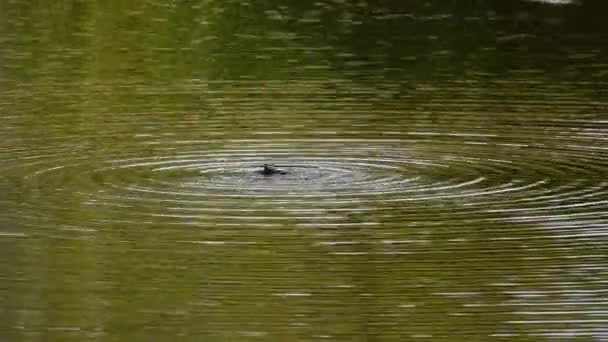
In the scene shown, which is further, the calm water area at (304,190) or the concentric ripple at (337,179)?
the concentric ripple at (337,179)

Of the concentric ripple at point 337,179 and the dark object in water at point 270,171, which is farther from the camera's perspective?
the dark object in water at point 270,171

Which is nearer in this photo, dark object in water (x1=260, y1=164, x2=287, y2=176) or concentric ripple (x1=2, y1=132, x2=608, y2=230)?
concentric ripple (x1=2, y1=132, x2=608, y2=230)

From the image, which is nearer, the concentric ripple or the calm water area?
the calm water area

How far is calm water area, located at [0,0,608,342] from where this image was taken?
1.63 meters

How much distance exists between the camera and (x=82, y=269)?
5.82 ft

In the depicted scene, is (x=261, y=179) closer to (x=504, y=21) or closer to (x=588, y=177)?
(x=588, y=177)

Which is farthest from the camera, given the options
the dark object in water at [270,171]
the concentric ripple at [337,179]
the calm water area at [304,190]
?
the dark object in water at [270,171]

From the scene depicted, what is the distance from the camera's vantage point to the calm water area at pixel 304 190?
1.63 meters

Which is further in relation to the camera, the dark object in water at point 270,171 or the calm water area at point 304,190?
the dark object in water at point 270,171

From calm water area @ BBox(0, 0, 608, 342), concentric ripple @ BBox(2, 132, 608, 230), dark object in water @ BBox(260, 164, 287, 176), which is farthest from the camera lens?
dark object in water @ BBox(260, 164, 287, 176)

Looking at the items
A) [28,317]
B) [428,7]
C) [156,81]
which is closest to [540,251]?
[28,317]

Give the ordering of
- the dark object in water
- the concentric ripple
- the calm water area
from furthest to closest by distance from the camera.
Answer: the dark object in water → the concentric ripple → the calm water area

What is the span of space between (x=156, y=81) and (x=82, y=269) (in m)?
1.40

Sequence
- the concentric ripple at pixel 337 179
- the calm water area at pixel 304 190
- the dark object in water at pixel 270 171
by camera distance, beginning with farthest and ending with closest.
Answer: the dark object in water at pixel 270 171 < the concentric ripple at pixel 337 179 < the calm water area at pixel 304 190
